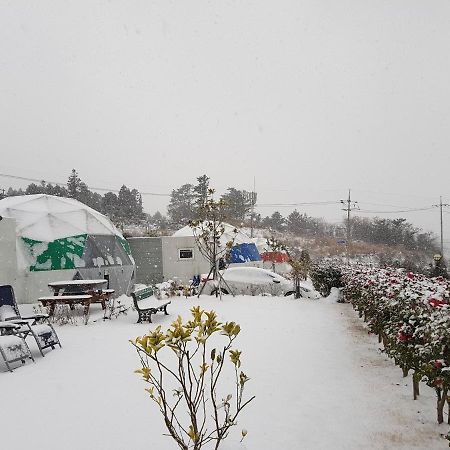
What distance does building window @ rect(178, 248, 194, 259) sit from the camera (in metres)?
23.1

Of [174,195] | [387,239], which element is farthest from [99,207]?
[387,239]

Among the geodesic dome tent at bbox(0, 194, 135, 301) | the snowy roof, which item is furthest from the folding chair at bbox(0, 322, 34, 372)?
the snowy roof

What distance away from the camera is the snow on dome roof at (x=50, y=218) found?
14.5m

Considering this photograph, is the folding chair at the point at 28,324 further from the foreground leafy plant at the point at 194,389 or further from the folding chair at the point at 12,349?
the foreground leafy plant at the point at 194,389

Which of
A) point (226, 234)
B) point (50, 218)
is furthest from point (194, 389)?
point (226, 234)

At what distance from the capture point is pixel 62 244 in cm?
1443

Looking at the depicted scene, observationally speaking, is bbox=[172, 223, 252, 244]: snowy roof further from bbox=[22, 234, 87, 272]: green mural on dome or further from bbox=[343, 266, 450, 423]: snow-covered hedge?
bbox=[343, 266, 450, 423]: snow-covered hedge

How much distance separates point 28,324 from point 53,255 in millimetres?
8278

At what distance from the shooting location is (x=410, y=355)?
4520mm

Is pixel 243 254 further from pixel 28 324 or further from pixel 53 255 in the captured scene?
pixel 28 324

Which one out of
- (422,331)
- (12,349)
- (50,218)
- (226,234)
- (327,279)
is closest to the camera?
(422,331)

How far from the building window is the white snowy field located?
49.7 feet

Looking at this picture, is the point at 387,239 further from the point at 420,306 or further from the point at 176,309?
the point at 420,306

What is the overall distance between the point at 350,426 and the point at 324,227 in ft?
249
